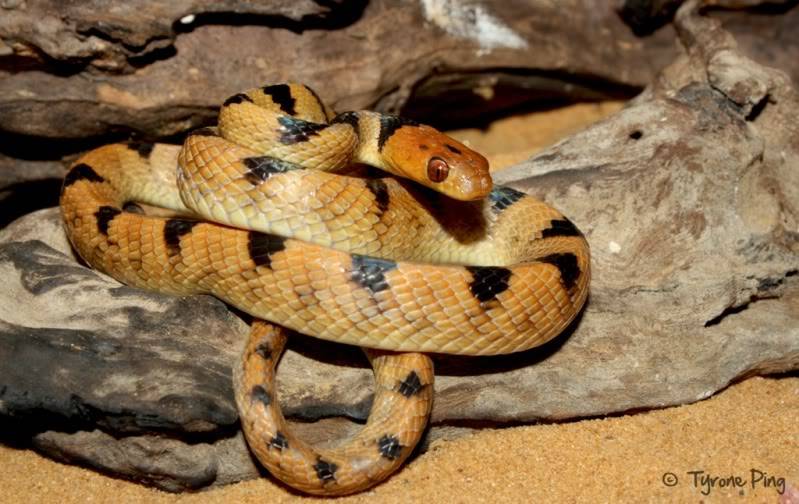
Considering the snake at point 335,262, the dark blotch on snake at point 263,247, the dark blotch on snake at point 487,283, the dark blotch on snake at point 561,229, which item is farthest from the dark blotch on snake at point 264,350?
the dark blotch on snake at point 561,229

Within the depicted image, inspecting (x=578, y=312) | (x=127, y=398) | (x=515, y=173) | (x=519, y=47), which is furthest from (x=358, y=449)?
(x=519, y=47)

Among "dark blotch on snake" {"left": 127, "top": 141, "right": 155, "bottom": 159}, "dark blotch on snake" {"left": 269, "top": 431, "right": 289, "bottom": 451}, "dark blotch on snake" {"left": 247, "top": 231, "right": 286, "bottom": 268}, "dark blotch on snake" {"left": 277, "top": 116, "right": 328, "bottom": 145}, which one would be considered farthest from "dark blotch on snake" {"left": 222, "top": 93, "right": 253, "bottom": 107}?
"dark blotch on snake" {"left": 269, "top": 431, "right": 289, "bottom": 451}

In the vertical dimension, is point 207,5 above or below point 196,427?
above

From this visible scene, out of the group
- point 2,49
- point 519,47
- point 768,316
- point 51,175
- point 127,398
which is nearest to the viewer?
point 127,398

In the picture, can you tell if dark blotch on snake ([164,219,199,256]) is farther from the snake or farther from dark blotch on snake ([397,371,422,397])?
dark blotch on snake ([397,371,422,397])

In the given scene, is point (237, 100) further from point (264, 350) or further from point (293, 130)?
point (264, 350)

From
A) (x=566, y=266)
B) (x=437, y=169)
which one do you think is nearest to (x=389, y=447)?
(x=566, y=266)

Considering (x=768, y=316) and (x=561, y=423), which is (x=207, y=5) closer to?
(x=561, y=423)
